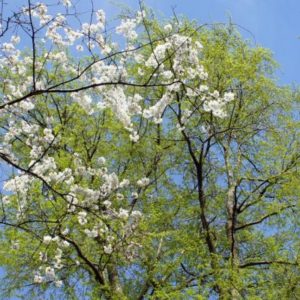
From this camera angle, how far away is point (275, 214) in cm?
1228

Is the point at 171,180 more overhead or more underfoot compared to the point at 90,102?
more overhead

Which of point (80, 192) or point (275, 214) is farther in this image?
point (275, 214)

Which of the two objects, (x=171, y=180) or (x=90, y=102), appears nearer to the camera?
(x=90, y=102)

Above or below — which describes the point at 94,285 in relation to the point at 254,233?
below

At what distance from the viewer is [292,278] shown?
1025cm

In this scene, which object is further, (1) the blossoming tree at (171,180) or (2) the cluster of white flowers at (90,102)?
(1) the blossoming tree at (171,180)

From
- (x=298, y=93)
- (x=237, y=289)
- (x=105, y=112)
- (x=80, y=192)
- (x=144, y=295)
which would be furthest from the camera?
(x=298, y=93)

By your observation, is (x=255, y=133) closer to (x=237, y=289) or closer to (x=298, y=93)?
(x=298, y=93)

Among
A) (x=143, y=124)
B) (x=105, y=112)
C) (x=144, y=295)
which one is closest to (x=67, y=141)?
(x=105, y=112)

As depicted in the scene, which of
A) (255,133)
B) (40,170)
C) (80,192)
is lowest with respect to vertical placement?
(80,192)

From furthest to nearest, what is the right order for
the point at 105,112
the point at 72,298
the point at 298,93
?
the point at 298,93 < the point at 105,112 < the point at 72,298

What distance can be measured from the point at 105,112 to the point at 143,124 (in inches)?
46.0

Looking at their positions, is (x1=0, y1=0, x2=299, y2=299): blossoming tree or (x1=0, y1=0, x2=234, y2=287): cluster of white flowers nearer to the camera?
(x1=0, y1=0, x2=234, y2=287): cluster of white flowers

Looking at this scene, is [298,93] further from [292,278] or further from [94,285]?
[94,285]
